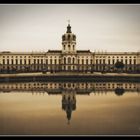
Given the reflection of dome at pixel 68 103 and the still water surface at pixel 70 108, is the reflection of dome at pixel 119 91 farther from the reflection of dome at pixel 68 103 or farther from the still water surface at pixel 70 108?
the reflection of dome at pixel 68 103

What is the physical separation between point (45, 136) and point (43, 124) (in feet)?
2.25

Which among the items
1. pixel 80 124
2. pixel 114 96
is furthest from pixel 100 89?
pixel 80 124

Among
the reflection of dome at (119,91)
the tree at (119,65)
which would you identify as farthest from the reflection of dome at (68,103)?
the tree at (119,65)

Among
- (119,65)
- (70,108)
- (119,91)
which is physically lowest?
(70,108)

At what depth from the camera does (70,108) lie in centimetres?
587

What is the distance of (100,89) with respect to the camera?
7.34 m

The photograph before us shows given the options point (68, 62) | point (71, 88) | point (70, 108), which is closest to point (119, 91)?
point (71, 88)

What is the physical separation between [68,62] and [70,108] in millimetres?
1666

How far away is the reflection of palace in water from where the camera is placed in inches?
273

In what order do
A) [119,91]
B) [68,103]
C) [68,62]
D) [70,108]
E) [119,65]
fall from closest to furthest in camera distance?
[70,108]
[68,103]
[119,91]
[68,62]
[119,65]

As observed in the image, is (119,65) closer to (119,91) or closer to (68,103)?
(119,91)

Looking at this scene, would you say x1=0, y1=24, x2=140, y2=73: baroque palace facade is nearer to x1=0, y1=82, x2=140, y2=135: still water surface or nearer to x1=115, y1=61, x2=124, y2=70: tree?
x1=115, y1=61, x2=124, y2=70: tree
